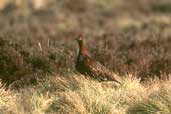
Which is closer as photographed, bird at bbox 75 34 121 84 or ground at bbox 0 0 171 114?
ground at bbox 0 0 171 114

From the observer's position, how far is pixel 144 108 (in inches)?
359

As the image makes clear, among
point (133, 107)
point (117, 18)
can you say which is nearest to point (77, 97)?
point (133, 107)

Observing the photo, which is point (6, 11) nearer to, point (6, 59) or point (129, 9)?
point (129, 9)

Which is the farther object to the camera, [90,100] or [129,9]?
[129,9]

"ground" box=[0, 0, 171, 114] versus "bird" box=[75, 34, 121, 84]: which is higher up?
"bird" box=[75, 34, 121, 84]

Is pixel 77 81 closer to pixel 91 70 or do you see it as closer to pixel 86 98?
pixel 91 70

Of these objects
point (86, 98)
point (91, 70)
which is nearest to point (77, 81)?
point (91, 70)

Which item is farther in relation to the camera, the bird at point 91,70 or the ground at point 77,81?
the bird at point 91,70

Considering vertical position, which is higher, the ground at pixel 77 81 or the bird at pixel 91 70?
the bird at pixel 91 70

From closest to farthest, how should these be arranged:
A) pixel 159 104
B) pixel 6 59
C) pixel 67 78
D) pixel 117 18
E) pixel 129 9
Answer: pixel 159 104
pixel 67 78
pixel 6 59
pixel 117 18
pixel 129 9

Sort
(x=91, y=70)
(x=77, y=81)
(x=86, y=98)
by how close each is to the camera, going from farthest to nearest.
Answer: (x=91, y=70)
(x=77, y=81)
(x=86, y=98)

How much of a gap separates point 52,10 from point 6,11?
415 cm

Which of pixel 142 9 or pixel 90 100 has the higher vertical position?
pixel 90 100

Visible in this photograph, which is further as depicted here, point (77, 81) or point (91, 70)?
point (91, 70)
